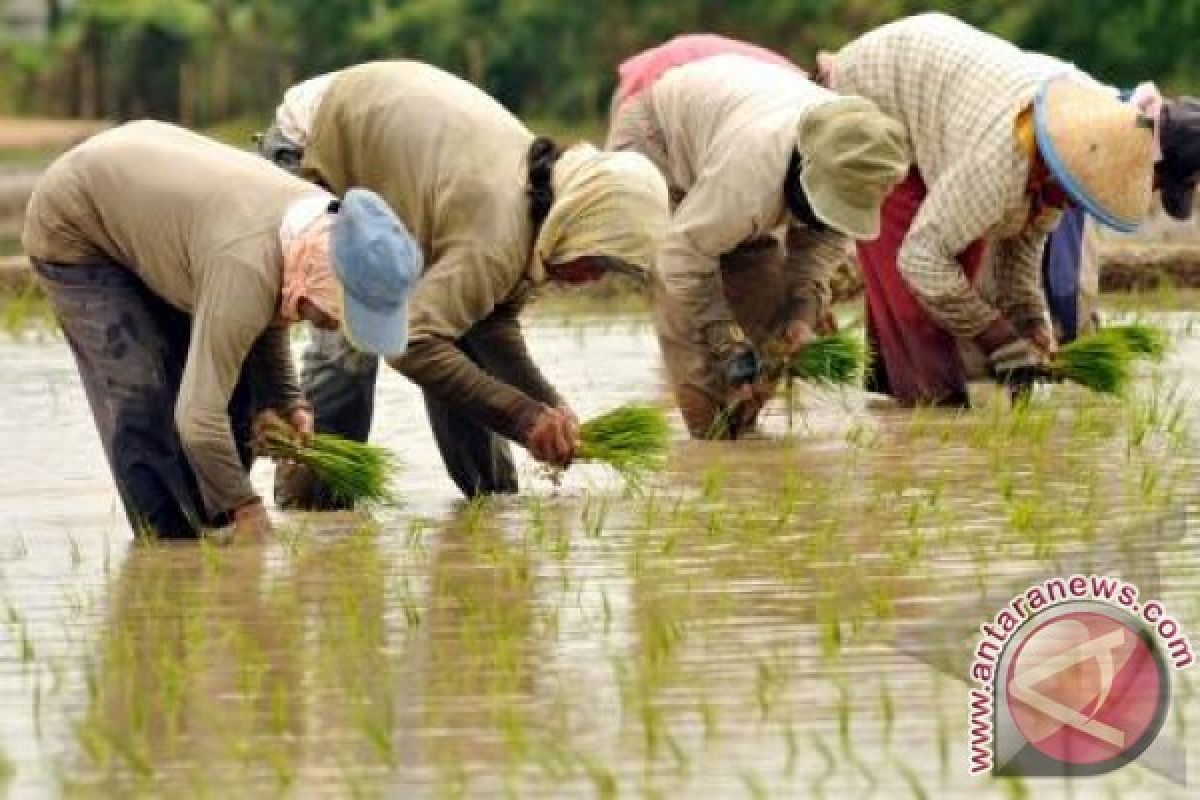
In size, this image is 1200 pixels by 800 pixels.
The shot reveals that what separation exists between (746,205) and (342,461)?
147 centimetres

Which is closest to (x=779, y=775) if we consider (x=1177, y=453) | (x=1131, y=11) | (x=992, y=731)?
(x=992, y=731)

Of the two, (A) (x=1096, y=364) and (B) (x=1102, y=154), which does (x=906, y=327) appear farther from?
(B) (x=1102, y=154)

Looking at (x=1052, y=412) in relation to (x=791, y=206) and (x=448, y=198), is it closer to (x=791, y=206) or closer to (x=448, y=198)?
(x=791, y=206)

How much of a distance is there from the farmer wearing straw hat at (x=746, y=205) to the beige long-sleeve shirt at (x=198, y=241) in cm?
155

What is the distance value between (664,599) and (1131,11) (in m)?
16.1

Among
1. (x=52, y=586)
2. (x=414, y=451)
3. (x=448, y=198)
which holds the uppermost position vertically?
(x=448, y=198)

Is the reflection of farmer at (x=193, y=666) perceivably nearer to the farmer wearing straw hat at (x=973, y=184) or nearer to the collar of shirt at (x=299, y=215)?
the collar of shirt at (x=299, y=215)

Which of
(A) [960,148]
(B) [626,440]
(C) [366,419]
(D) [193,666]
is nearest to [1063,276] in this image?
(A) [960,148]

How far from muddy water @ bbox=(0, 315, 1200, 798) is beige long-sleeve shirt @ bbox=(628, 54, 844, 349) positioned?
45 cm

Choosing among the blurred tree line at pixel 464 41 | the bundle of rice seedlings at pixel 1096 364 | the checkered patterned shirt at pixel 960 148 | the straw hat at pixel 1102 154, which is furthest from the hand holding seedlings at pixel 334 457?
the blurred tree line at pixel 464 41

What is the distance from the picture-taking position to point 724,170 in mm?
9188

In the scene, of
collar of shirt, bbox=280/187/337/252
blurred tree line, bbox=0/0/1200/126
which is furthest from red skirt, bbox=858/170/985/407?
blurred tree line, bbox=0/0/1200/126

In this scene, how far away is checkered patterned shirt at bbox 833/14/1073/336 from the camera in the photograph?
9.48 m

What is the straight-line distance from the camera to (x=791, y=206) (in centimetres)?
923
